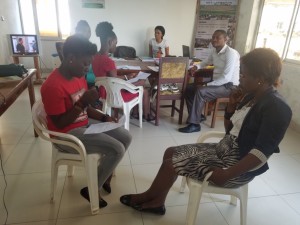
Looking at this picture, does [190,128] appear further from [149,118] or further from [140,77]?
[140,77]

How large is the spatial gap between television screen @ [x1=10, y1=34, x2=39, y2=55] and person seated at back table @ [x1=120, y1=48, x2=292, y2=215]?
402cm

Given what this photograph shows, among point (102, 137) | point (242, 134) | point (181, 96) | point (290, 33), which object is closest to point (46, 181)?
point (102, 137)

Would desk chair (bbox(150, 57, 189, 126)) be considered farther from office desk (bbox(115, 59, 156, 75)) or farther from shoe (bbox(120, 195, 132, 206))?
shoe (bbox(120, 195, 132, 206))

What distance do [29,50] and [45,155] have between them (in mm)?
2959

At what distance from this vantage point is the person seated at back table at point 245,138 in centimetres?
106

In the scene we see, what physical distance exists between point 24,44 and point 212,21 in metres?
3.72

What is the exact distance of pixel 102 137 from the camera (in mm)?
1473

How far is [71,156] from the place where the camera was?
1475mm

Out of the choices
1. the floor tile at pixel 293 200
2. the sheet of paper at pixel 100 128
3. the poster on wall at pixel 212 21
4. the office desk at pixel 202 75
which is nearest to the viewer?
the sheet of paper at pixel 100 128

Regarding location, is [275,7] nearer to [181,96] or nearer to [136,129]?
[181,96]

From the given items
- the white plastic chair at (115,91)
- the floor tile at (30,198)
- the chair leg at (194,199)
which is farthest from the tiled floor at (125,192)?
the white plastic chair at (115,91)

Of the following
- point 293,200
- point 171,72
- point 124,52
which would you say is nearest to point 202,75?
point 171,72

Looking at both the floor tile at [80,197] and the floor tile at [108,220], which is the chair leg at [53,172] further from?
the floor tile at [108,220]

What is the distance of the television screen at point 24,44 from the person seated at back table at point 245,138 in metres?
4.02
